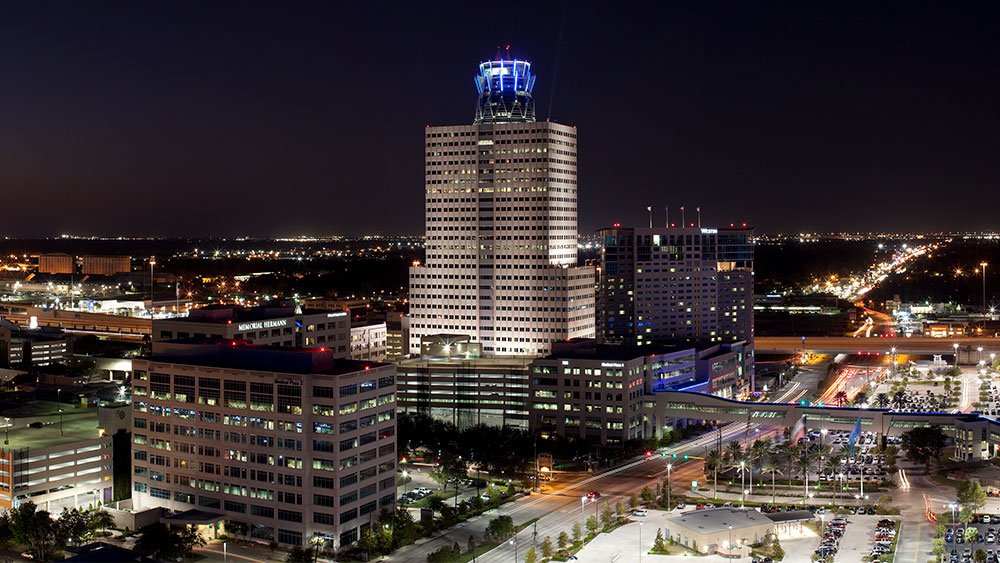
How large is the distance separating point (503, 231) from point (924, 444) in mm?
43663

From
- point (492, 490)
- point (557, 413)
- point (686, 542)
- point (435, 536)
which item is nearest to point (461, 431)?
point (557, 413)

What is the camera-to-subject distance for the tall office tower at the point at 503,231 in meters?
107

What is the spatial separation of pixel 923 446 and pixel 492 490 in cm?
3034

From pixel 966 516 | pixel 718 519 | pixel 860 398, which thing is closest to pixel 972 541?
pixel 966 516

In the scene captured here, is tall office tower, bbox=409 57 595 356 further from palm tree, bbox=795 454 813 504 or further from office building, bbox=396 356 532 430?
palm tree, bbox=795 454 813 504

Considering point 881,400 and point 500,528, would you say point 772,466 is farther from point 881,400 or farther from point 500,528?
point 881,400

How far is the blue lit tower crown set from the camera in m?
110

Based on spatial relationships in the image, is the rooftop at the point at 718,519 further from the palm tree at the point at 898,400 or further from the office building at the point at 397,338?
the office building at the point at 397,338

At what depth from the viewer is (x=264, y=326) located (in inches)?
3627

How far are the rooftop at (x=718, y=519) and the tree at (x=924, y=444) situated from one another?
20382 mm

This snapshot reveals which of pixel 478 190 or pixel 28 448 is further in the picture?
pixel 478 190

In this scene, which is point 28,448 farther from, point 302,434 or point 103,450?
point 302,434

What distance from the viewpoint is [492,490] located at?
7175 centimetres

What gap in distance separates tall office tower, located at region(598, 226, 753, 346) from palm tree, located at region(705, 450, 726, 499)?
47506 millimetres
